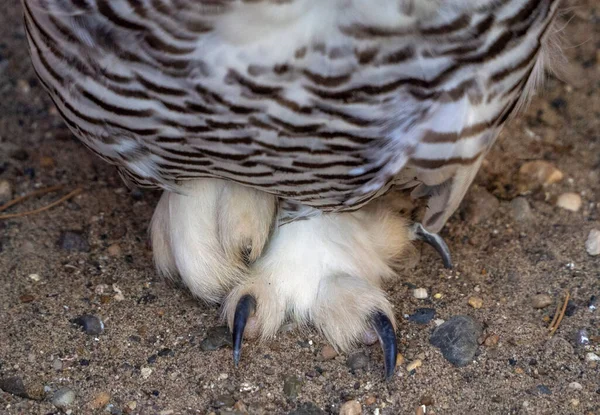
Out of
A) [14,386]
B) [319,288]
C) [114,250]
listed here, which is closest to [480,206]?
[319,288]

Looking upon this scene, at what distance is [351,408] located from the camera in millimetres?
1624

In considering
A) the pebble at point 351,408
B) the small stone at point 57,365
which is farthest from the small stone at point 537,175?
the small stone at point 57,365

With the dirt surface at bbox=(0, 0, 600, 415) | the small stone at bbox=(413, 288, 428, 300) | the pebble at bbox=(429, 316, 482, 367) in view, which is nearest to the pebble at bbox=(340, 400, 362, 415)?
the dirt surface at bbox=(0, 0, 600, 415)

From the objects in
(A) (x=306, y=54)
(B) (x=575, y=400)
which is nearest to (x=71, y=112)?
(A) (x=306, y=54)

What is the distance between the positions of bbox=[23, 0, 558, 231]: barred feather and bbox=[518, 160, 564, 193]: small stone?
0.76 meters

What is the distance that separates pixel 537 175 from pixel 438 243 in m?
0.47

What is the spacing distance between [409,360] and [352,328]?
0.14 metres

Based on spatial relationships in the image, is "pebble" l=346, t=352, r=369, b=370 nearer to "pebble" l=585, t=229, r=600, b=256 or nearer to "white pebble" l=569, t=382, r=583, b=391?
"white pebble" l=569, t=382, r=583, b=391

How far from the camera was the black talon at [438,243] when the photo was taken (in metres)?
1.93

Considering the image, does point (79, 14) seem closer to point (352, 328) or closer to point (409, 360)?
point (352, 328)

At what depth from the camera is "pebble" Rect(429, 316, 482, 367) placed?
1729 millimetres

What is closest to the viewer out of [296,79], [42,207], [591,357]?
[296,79]

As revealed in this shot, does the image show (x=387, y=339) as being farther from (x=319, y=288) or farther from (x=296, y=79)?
(x=296, y=79)

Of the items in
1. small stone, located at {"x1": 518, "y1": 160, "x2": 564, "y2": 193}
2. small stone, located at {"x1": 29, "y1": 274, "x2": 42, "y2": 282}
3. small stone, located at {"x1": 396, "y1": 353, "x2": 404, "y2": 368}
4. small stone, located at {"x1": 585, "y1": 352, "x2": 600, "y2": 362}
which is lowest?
small stone, located at {"x1": 396, "y1": 353, "x2": 404, "y2": 368}
